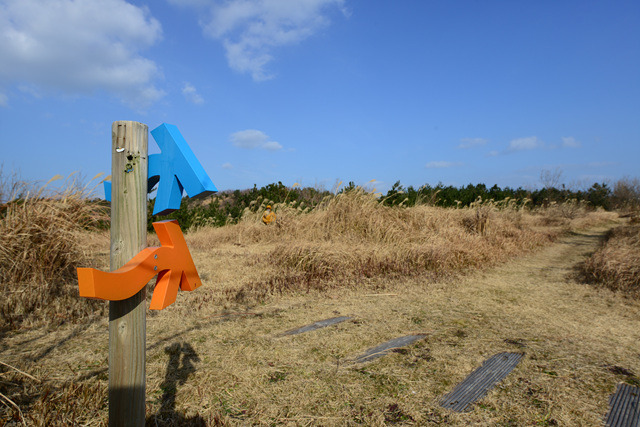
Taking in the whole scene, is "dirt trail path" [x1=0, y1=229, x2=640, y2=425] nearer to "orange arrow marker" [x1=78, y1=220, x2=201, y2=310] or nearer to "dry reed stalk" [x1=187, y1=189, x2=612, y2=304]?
"dry reed stalk" [x1=187, y1=189, x2=612, y2=304]

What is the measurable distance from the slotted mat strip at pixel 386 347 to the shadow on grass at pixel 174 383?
128cm

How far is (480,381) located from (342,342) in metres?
1.15

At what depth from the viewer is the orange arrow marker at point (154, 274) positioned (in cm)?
132

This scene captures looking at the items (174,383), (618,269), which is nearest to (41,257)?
(174,383)

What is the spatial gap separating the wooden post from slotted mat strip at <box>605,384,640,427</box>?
101 inches

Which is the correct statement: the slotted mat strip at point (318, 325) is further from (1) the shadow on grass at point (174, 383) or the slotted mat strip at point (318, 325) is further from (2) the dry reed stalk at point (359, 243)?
(2) the dry reed stalk at point (359, 243)

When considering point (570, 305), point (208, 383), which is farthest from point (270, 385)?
point (570, 305)

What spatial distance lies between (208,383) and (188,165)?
65.1 inches

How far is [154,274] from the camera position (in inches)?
64.2

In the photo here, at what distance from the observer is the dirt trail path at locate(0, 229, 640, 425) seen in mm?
2246

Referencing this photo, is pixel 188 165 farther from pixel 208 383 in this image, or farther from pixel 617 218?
pixel 617 218

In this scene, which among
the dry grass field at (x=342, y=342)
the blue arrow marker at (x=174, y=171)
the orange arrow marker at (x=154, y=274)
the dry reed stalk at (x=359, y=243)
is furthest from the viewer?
the dry reed stalk at (x=359, y=243)

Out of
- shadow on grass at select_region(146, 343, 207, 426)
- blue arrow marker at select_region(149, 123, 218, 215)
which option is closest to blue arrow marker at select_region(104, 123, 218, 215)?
blue arrow marker at select_region(149, 123, 218, 215)

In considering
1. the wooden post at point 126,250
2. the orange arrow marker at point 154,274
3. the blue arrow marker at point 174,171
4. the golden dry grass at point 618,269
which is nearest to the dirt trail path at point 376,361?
the golden dry grass at point 618,269
